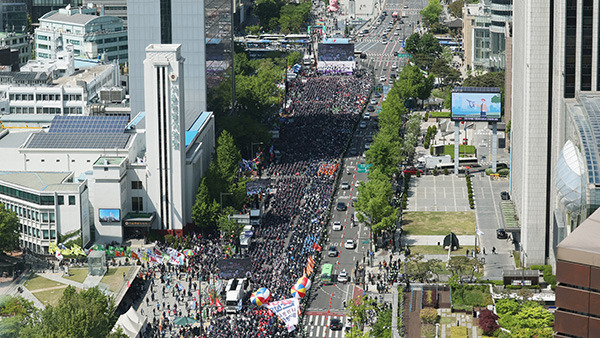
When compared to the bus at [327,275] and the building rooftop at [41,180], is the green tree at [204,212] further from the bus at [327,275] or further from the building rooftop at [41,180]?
the bus at [327,275]

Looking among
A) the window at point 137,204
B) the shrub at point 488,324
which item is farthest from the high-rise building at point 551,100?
the window at point 137,204

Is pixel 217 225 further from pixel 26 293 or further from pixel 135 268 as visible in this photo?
pixel 26 293

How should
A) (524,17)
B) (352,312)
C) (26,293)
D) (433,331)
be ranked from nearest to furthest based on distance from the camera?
(433,331) < (352,312) < (26,293) < (524,17)

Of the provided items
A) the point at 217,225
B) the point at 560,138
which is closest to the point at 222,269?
the point at 217,225

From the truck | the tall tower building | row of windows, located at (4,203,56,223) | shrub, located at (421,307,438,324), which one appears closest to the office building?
shrub, located at (421,307,438,324)

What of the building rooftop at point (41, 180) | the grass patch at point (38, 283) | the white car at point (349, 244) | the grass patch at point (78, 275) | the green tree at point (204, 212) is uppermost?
the building rooftop at point (41, 180)

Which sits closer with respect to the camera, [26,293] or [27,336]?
[27,336]
